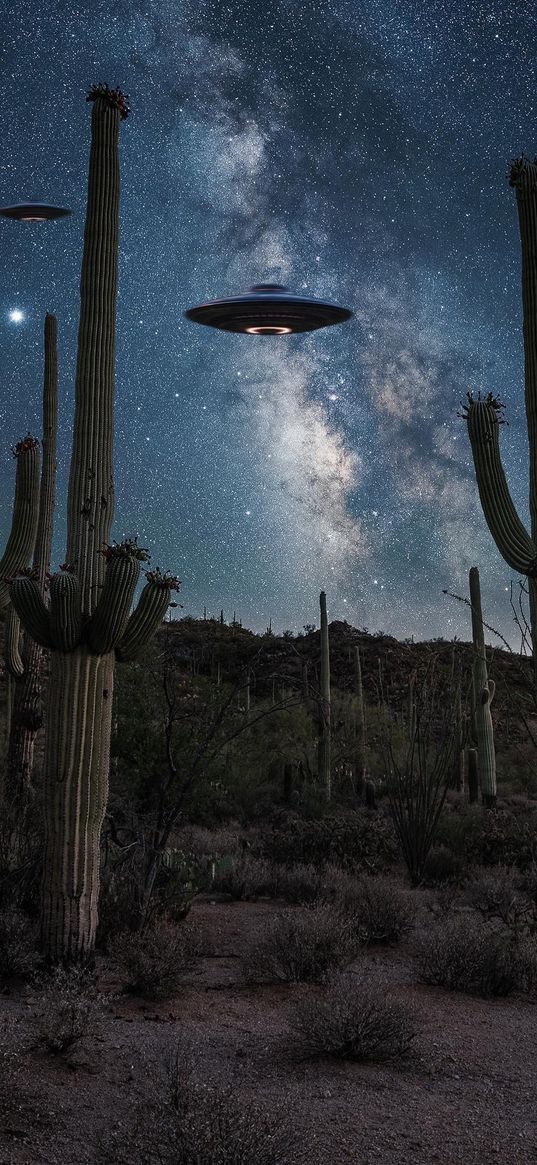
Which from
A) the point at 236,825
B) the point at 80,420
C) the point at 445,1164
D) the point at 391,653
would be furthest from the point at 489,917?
the point at 391,653

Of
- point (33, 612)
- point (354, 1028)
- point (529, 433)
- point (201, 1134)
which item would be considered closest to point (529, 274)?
point (529, 433)

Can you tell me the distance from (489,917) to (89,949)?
4274 mm

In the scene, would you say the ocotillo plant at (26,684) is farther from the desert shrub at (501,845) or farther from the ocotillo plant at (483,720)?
the ocotillo plant at (483,720)

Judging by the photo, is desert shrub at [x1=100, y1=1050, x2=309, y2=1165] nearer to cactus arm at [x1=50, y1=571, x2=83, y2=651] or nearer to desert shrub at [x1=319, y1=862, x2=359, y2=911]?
cactus arm at [x1=50, y1=571, x2=83, y2=651]

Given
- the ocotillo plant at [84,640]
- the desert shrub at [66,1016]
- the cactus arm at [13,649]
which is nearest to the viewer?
the desert shrub at [66,1016]

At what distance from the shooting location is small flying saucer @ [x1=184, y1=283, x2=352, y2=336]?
10.8 metres

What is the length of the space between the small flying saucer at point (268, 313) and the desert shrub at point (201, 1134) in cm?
778

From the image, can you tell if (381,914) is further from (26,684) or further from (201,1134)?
(26,684)

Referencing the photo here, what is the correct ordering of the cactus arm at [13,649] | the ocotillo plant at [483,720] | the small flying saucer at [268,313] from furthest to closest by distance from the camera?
the ocotillo plant at [483,720] < the cactus arm at [13,649] < the small flying saucer at [268,313]

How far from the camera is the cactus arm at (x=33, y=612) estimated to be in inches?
342

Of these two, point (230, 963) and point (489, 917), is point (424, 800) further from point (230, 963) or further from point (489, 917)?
point (230, 963)

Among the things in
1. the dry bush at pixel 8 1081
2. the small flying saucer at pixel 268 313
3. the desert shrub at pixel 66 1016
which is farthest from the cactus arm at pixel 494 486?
the dry bush at pixel 8 1081

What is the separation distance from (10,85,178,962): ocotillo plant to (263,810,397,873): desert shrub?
5747 millimetres

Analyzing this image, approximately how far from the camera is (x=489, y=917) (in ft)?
34.0
